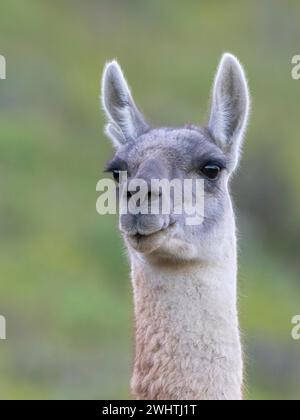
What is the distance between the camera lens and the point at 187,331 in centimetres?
1112

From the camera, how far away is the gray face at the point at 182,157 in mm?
10992

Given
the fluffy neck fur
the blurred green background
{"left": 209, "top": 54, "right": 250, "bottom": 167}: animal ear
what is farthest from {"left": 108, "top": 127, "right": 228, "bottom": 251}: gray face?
the blurred green background

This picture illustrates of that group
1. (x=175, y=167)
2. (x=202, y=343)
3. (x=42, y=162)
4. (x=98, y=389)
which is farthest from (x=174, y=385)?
(x=42, y=162)

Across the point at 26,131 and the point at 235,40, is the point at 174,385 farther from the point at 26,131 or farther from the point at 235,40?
the point at 235,40

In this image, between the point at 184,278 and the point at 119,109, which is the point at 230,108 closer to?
the point at 119,109

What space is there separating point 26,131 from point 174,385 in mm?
29213

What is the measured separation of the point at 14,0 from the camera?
49.3 meters

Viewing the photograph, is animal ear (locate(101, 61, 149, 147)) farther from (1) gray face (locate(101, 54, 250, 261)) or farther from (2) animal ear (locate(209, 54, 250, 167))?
(2) animal ear (locate(209, 54, 250, 167))

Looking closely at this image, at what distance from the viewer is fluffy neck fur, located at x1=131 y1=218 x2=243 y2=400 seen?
10992 millimetres

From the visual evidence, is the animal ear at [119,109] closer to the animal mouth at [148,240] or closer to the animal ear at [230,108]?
the animal ear at [230,108]

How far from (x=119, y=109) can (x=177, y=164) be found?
900 millimetres

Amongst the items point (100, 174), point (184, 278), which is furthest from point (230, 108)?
point (100, 174)

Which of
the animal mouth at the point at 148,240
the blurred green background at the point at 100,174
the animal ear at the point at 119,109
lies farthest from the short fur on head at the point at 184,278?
the blurred green background at the point at 100,174

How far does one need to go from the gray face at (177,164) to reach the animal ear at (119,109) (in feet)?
0.91
